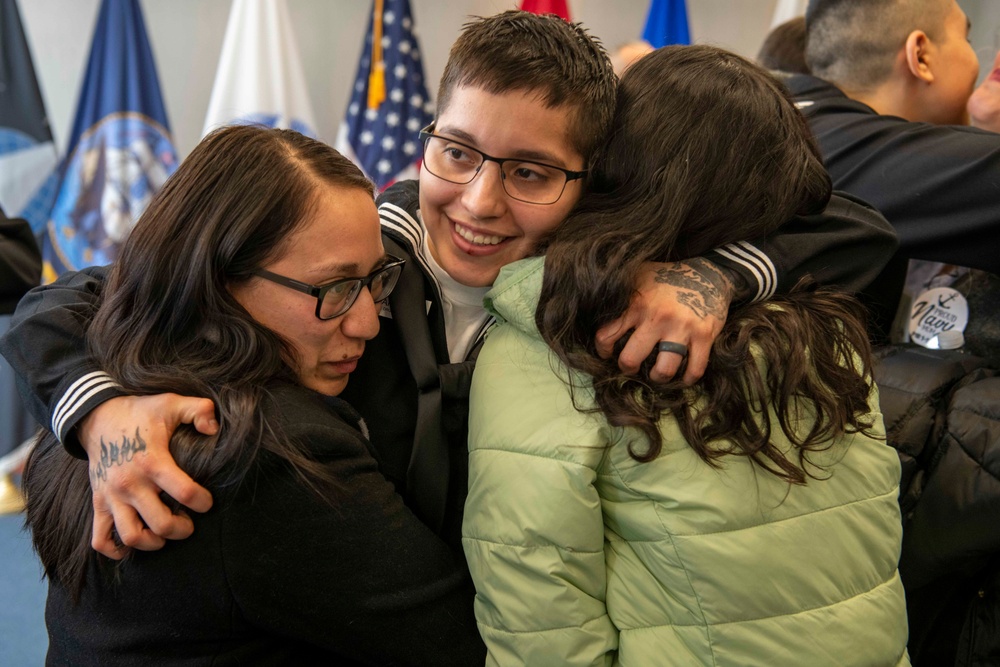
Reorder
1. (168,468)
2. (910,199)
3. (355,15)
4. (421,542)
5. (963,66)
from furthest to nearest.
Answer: (355,15) → (963,66) → (910,199) → (421,542) → (168,468)

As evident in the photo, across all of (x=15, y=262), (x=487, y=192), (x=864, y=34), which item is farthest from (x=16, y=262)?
(x=864, y=34)

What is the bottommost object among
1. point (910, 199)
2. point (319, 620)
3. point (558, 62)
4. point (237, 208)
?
point (319, 620)

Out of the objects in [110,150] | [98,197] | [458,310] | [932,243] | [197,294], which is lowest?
[98,197]

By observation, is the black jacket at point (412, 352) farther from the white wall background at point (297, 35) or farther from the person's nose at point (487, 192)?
the white wall background at point (297, 35)

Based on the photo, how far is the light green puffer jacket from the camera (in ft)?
3.75

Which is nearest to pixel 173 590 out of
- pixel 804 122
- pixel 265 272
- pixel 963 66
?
pixel 265 272

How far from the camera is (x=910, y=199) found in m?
1.84

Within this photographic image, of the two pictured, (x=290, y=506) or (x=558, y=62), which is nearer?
(x=290, y=506)

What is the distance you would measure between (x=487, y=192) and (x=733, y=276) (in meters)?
0.44

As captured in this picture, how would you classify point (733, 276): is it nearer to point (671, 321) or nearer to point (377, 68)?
point (671, 321)

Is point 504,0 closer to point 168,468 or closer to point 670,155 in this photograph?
point 670,155

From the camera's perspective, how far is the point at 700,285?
130cm

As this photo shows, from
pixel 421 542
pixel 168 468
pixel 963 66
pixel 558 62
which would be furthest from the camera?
pixel 963 66

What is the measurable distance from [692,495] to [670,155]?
54 centimetres
